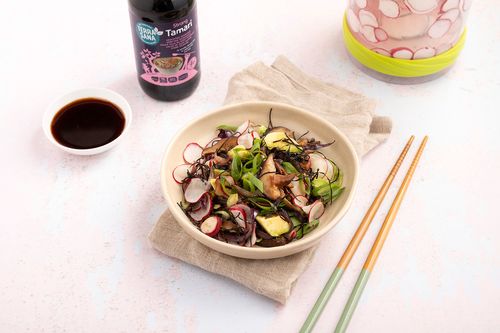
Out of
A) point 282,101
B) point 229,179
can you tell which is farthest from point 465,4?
point 229,179

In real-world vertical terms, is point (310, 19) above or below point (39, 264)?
above

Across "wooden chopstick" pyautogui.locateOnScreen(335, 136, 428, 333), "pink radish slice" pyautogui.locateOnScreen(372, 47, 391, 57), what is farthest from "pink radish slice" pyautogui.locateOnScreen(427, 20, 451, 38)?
"wooden chopstick" pyautogui.locateOnScreen(335, 136, 428, 333)

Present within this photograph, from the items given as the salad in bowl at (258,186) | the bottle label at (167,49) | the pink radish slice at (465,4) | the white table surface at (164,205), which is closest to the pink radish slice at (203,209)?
the salad in bowl at (258,186)

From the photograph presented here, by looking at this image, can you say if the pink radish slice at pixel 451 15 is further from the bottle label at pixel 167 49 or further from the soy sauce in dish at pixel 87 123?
the soy sauce in dish at pixel 87 123

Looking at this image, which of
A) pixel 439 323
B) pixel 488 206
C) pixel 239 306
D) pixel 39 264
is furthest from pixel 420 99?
pixel 39 264

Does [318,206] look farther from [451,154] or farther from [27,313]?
[27,313]

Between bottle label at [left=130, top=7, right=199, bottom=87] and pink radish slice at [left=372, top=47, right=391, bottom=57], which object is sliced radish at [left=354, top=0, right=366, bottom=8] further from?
bottle label at [left=130, top=7, right=199, bottom=87]
